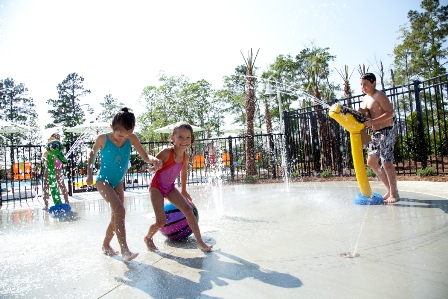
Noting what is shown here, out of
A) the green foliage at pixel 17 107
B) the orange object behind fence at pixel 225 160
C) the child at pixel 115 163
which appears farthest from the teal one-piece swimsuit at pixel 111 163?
the green foliage at pixel 17 107

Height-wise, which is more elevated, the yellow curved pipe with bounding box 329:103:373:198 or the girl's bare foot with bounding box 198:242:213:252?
the yellow curved pipe with bounding box 329:103:373:198

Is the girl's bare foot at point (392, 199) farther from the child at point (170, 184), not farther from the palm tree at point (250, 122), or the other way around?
the palm tree at point (250, 122)

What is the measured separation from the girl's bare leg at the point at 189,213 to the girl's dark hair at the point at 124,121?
0.75 metres

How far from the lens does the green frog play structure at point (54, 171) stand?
18.9ft

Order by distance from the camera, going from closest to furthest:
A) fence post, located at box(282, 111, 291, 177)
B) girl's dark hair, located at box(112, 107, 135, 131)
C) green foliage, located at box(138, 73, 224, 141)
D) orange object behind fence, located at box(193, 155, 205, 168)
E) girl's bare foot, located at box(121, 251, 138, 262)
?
1. girl's bare foot, located at box(121, 251, 138, 262)
2. girl's dark hair, located at box(112, 107, 135, 131)
3. fence post, located at box(282, 111, 291, 177)
4. orange object behind fence, located at box(193, 155, 205, 168)
5. green foliage, located at box(138, 73, 224, 141)

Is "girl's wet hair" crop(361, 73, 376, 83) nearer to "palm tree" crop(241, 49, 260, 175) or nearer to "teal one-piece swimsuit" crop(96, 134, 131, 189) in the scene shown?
Result: "teal one-piece swimsuit" crop(96, 134, 131, 189)

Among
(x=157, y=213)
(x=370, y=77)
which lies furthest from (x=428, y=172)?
(x=157, y=213)

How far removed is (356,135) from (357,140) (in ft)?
0.26

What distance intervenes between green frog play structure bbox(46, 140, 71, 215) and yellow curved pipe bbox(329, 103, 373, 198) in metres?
4.74

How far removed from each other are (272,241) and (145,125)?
28.1 meters

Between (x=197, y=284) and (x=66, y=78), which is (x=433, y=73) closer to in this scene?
(x=197, y=284)

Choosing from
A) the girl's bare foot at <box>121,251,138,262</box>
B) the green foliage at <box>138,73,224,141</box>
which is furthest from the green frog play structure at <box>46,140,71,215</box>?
the green foliage at <box>138,73,224,141</box>

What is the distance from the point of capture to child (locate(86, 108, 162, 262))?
285 cm

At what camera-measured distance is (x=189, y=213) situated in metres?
3.00
